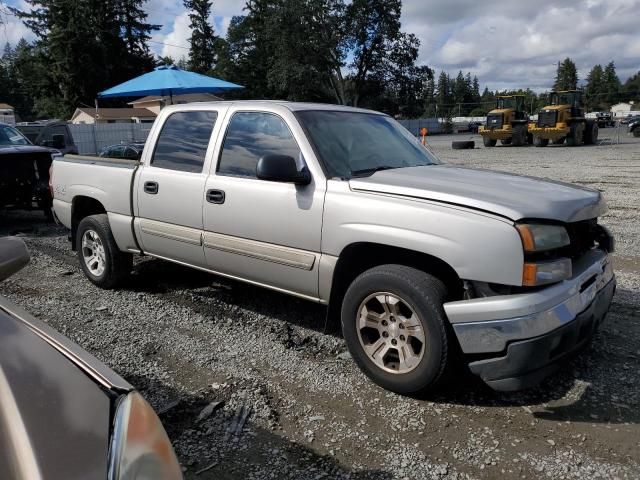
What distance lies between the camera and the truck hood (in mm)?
3062

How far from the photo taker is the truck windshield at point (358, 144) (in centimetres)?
390

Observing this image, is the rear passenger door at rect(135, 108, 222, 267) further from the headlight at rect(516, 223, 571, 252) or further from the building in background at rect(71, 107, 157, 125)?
the building in background at rect(71, 107, 157, 125)

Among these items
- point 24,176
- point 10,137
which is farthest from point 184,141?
point 10,137

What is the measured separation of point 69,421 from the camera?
4.83 ft

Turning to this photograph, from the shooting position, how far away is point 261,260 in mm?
4043

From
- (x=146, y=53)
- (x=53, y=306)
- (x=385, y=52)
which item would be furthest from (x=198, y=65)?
(x=53, y=306)

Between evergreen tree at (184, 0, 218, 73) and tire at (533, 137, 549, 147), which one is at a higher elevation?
evergreen tree at (184, 0, 218, 73)

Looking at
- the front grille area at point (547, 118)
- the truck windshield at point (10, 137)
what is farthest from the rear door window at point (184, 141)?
the front grille area at point (547, 118)

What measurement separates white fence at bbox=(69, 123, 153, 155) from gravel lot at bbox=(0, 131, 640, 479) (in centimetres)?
2111

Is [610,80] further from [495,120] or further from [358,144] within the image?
[358,144]

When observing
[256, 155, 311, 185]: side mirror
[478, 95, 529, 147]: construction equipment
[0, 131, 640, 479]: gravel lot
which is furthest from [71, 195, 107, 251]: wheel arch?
[478, 95, 529, 147]: construction equipment

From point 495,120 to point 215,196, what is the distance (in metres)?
28.7

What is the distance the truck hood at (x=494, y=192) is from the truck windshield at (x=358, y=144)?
0.66 ft

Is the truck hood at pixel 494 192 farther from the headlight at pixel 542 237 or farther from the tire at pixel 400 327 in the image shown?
the tire at pixel 400 327
